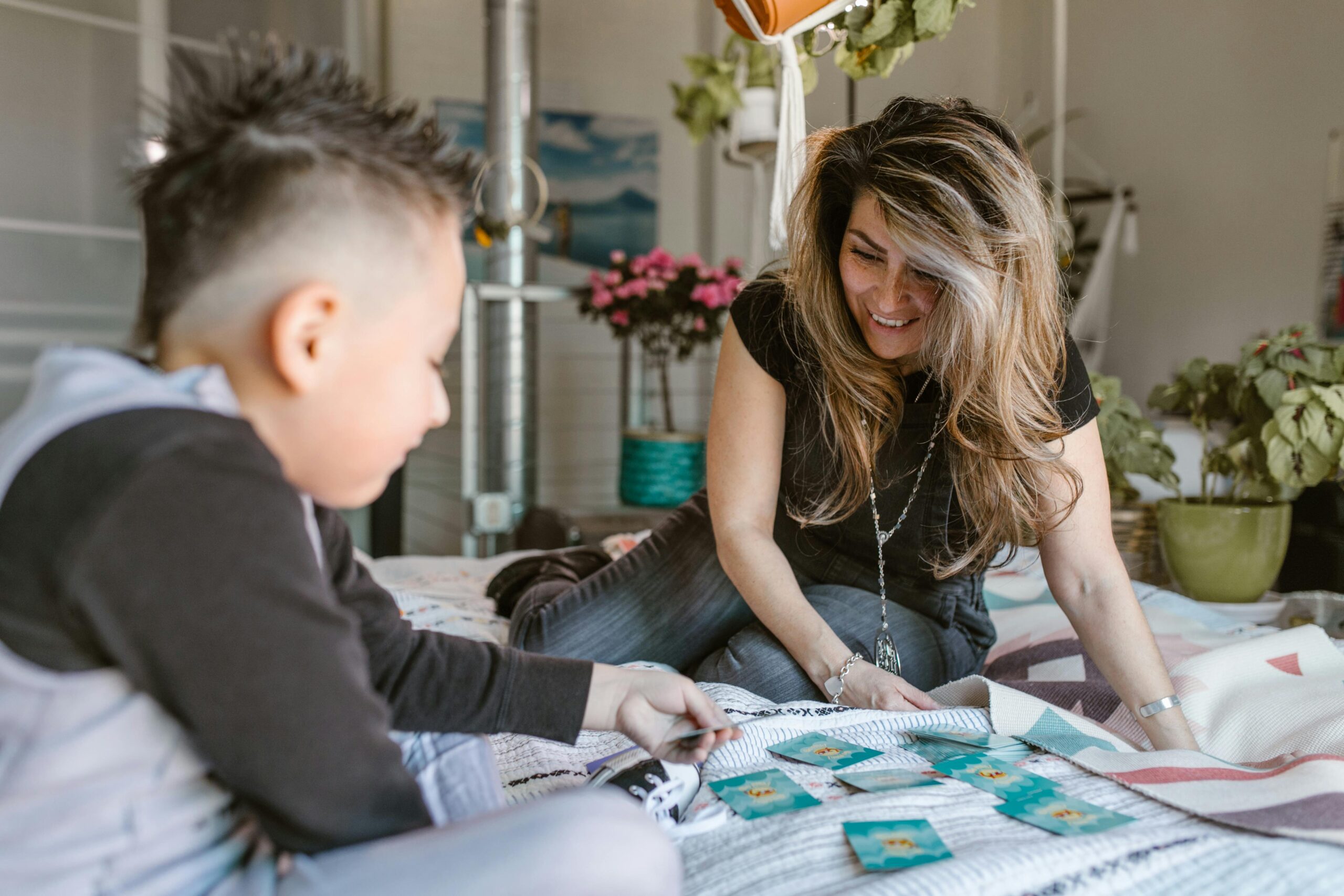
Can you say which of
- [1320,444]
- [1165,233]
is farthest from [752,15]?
[1165,233]

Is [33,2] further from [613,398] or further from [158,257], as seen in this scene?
[158,257]

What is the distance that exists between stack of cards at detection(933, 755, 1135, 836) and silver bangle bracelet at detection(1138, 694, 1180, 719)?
0.24m

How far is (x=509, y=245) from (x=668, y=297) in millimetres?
521

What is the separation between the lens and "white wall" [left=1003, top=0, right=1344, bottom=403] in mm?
3018

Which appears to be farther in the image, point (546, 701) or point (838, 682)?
point (838, 682)

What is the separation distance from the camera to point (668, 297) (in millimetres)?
2760

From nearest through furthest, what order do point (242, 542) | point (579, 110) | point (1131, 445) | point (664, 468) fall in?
point (242, 542), point (1131, 445), point (664, 468), point (579, 110)

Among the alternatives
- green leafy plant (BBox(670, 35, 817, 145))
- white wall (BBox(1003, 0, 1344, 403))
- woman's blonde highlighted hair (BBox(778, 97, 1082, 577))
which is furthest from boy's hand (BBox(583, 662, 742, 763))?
white wall (BBox(1003, 0, 1344, 403))

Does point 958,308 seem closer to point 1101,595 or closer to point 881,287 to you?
point 881,287

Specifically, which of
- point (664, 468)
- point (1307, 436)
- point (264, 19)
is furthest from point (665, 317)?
point (264, 19)

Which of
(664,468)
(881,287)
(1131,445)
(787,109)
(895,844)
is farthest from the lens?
(664,468)

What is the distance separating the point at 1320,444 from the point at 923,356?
0.77 m

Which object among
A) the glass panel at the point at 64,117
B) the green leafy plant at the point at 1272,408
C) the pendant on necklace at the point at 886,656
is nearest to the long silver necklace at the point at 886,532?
the pendant on necklace at the point at 886,656

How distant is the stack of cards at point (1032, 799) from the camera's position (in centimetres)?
77
